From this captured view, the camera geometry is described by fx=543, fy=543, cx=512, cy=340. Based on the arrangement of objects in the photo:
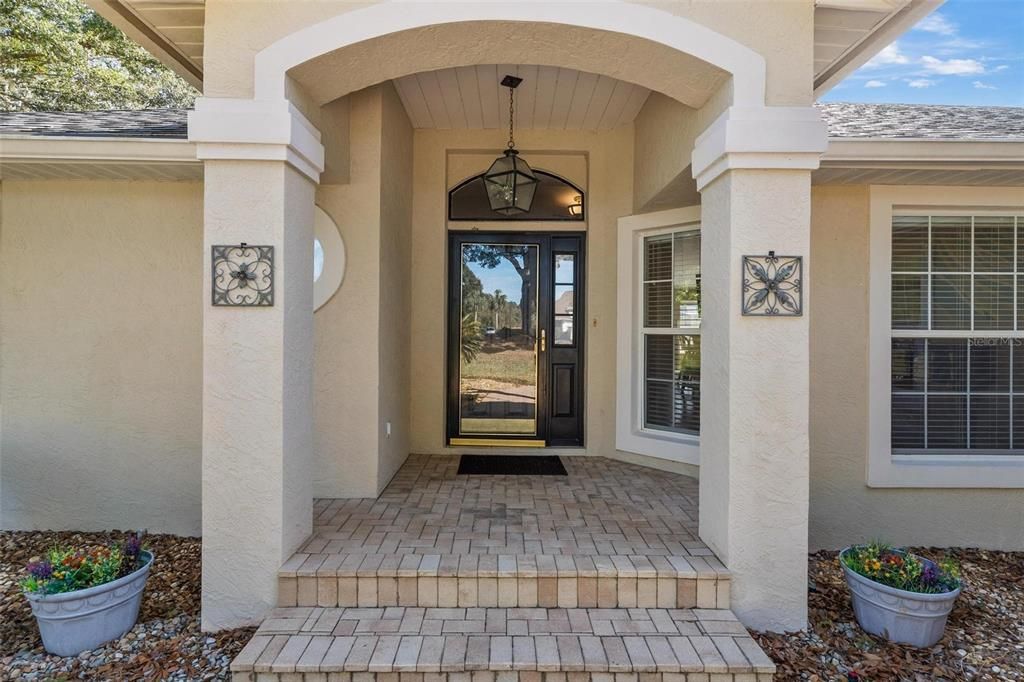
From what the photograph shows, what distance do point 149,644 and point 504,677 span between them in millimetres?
1906

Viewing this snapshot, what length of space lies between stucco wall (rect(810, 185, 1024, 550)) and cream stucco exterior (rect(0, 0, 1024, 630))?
0.02m

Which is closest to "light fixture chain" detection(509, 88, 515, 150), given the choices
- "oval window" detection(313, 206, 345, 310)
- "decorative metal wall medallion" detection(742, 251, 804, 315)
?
"oval window" detection(313, 206, 345, 310)

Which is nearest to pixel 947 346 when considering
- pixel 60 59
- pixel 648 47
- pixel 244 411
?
pixel 648 47

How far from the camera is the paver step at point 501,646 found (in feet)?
7.71

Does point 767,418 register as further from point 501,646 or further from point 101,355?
point 101,355

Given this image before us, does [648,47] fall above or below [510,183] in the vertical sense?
above

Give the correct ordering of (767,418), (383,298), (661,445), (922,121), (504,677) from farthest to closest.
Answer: (661,445) < (922,121) < (383,298) < (767,418) < (504,677)

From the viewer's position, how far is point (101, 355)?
4.11 meters

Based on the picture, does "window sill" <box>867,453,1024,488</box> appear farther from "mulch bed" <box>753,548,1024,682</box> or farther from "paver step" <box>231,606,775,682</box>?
"paver step" <box>231,606,775,682</box>

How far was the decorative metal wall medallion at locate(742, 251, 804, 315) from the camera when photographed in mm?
2830

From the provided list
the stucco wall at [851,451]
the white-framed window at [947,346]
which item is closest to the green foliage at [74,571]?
the stucco wall at [851,451]

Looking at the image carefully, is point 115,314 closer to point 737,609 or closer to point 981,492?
point 737,609

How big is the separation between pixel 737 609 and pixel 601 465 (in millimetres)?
2235

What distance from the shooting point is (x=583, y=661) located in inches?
93.9
